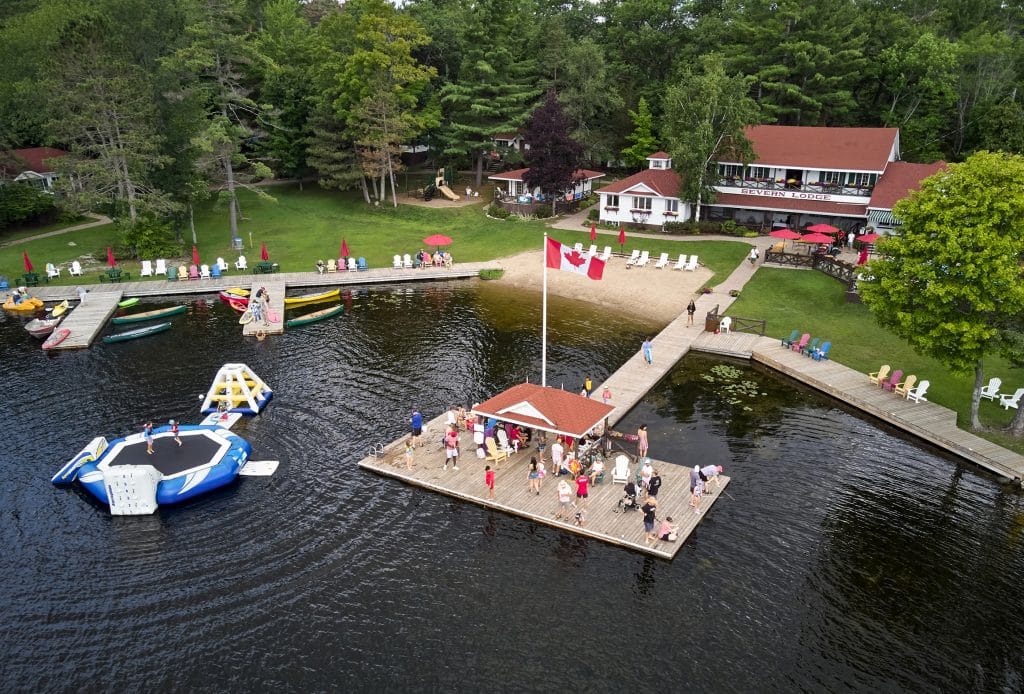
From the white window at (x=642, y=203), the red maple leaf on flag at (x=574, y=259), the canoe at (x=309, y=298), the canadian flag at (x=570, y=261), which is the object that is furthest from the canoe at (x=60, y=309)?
the white window at (x=642, y=203)

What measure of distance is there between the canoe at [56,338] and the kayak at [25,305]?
7724 millimetres

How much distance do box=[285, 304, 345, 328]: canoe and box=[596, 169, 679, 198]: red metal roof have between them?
2981 cm

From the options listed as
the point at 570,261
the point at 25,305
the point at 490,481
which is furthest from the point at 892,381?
the point at 25,305

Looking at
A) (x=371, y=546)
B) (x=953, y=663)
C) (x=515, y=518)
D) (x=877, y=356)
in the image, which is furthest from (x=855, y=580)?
(x=877, y=356)

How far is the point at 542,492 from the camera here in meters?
26.8

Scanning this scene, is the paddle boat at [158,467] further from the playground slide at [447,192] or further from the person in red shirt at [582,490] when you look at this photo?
the playground slide at [447,192]

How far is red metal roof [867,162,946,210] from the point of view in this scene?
5662 centimetres

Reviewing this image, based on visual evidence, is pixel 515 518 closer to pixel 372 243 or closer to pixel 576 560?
pixel 576 560

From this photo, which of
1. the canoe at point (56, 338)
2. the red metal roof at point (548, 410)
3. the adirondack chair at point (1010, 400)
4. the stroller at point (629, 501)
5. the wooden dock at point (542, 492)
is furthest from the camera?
the canoe at point (56, 338)

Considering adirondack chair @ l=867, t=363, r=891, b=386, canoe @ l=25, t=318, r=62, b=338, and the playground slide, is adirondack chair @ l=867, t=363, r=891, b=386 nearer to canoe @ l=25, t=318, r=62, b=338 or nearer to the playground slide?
canoe @ l=25, t=318, r=62, b=338

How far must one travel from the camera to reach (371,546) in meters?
24.3

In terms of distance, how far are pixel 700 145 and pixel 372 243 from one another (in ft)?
97.5

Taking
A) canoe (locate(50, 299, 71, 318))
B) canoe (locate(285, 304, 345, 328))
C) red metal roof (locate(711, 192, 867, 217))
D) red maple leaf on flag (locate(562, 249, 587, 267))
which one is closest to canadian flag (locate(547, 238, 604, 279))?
red maple leaf on flag (locate(562, 249, 587, 267))

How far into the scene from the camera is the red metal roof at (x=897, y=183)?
56.6 metres
